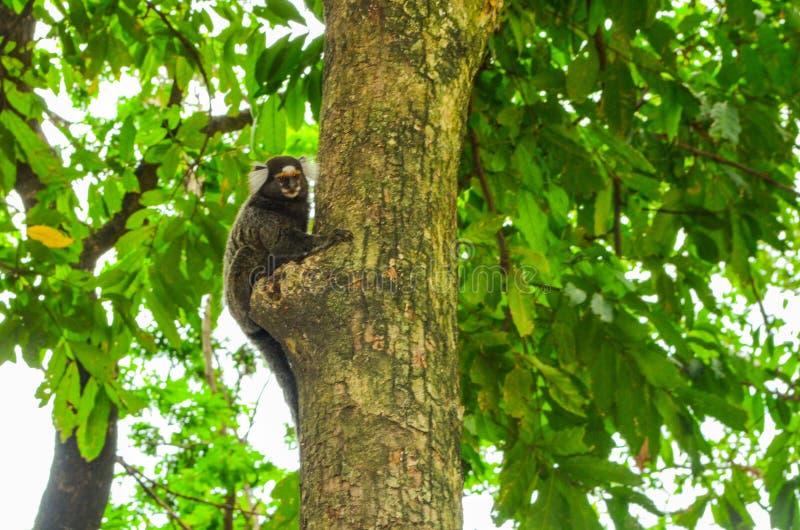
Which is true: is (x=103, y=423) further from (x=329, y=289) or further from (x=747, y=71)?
(x=747, y=71)

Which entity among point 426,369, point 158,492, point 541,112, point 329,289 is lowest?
point 426,369

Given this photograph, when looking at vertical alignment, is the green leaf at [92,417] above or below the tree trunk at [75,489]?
below

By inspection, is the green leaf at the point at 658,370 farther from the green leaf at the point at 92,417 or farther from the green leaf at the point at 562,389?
the green leaf at the point at 92,417

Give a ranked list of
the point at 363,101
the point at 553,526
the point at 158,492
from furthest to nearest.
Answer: the point at 158,492
the point at 553,526
the point at 363,101

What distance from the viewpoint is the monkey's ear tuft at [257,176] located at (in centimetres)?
366

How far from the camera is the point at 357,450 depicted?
152 centimetres

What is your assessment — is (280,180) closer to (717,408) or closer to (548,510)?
(548,510)

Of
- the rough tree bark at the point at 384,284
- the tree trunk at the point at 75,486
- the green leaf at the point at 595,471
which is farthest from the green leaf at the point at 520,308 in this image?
the tree trunk at the point at 75,486

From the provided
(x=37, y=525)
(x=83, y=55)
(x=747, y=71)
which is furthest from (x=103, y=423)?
(x=747, y=71)

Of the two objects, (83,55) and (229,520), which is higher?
(83,55)

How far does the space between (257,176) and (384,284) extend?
217 centimetres

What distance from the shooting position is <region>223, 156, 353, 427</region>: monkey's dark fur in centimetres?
303

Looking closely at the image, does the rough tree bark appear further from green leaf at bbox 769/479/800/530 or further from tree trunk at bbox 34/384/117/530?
tree trunk at bbox 34/384/117/530

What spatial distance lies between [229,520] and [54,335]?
4117 mm
